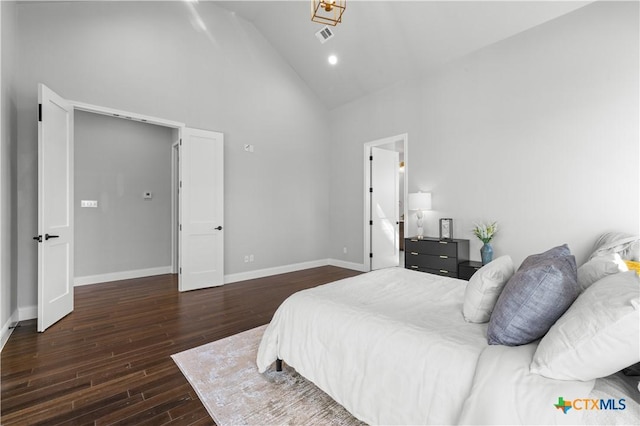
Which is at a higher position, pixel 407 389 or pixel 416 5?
pixel 416 5

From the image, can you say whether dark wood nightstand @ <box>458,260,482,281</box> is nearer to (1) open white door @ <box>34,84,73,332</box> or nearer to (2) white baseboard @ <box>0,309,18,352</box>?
(1) open white door @ <box>34,84,73,332</box>

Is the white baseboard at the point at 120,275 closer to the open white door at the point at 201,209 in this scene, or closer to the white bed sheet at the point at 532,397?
the open white door at the point at 201,209

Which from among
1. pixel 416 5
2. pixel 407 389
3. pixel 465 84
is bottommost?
pixel 407 389

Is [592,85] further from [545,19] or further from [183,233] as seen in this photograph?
[183,233]

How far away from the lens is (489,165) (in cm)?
398

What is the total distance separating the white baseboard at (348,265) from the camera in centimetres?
570

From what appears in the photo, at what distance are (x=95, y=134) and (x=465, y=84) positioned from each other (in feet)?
19.5

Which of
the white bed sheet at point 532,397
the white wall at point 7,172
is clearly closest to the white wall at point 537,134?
the white bed sheet at point 532,397

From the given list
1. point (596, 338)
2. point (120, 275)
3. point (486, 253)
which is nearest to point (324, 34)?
point (486, 253)

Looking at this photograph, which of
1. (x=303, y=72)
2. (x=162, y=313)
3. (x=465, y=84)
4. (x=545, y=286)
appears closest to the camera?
(x=545, y=286)

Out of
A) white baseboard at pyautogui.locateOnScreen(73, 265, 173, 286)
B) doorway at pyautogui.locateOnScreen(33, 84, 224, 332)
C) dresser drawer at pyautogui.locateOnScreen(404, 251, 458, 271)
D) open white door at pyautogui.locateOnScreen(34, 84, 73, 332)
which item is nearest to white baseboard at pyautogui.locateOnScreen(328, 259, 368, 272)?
dresser drawer at pyautogui.locateOnScreen(404, 251, 458, 271)

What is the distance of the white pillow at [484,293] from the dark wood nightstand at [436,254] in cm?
245

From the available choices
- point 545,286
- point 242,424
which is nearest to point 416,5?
point 545,286

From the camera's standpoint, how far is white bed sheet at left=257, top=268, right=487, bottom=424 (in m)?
1.23
